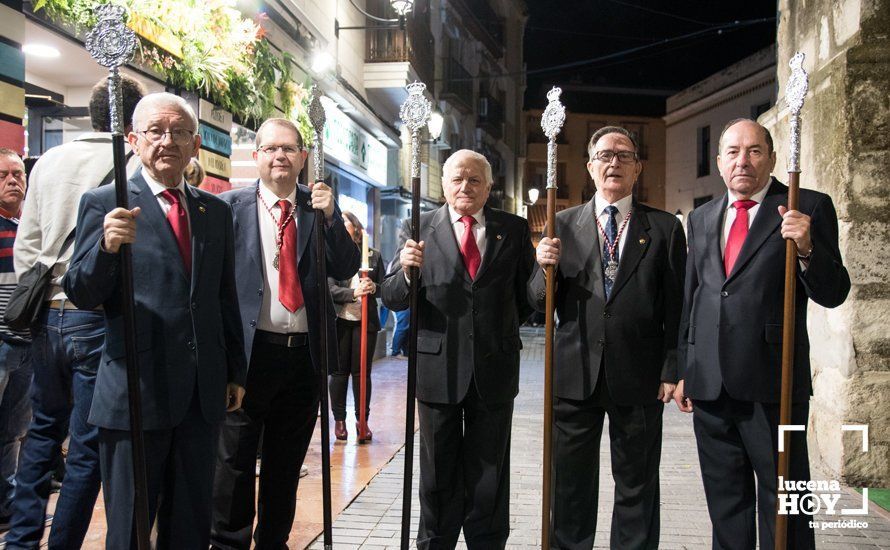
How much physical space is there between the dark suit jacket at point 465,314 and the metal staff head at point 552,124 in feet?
1.20

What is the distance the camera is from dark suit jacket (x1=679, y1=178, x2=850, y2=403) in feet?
10.5

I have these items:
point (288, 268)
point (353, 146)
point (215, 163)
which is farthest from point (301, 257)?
point (353, 146)

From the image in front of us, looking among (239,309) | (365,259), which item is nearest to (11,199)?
(239,309)

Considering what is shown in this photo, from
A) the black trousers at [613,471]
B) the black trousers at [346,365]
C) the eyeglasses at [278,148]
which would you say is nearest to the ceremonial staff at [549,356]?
the black trousers at [613,471]

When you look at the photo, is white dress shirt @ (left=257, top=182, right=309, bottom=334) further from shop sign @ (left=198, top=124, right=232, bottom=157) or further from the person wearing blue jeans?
shop sign @ (left=198, top=124, right=232, bottom=157)

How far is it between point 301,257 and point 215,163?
4147mm

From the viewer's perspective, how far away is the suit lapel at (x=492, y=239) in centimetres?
359

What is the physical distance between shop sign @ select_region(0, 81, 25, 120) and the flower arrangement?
1.82 feet

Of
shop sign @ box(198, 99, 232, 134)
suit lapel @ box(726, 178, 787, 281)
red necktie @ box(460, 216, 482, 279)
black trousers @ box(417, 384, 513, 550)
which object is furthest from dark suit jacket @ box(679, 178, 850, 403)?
shop sign @ box(198, 99, 232, 134)

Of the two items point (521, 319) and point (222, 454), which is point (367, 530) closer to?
point (222, 454)

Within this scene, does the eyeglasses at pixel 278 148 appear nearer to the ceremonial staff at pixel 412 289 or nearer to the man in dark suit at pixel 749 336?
the ceremonial staff at pixel 412 289

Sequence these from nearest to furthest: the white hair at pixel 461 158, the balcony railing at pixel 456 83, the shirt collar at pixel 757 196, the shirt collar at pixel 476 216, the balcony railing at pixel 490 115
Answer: the shirt collar at pixel 757 196 < the white hair at pixel 461 158 < the shirt collar at pixel 476 216 < the balcony railing at pixel 456 83 < the balcony railing at pixel 490 115

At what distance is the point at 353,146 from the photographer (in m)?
12.1

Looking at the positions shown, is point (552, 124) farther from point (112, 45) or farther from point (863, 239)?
point (863, 239)
